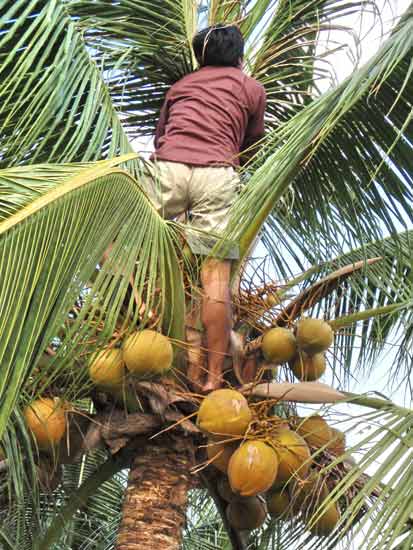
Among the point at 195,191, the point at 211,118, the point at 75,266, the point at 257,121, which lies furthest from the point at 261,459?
the point at 257,121

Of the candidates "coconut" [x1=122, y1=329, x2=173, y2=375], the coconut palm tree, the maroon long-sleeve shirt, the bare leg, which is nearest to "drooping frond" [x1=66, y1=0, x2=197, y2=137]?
the coconut palm tree

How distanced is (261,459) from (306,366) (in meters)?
0.56

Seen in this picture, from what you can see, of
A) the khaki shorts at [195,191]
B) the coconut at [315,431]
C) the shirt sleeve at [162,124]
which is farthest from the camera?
the shirt sleeve at [162,124]

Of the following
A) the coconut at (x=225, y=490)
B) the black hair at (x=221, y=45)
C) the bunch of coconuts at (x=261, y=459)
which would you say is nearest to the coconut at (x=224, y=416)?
the bunch of coconuts at (x=261, y=459)

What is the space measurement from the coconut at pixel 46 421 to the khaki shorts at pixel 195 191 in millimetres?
830

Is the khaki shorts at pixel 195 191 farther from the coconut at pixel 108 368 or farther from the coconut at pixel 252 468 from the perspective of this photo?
the coconut at pixel 252 468

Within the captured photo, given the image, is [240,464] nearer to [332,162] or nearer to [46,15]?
[332,162]

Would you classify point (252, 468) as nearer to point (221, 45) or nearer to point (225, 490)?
point (225, 490)

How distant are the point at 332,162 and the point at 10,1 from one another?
55.9 inches

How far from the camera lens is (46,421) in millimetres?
3584

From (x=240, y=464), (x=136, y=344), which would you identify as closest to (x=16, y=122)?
(x=136, y=344)

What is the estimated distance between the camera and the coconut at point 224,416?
345 cm

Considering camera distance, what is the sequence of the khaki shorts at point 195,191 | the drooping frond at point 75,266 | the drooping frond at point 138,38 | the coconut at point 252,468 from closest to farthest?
the drooping frond at point 75,266 < the coconut at point 252,468 < the khaki shorts at point 195,191 < the drooping frond at point 138,38

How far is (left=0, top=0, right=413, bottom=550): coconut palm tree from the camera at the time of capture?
3.04m
